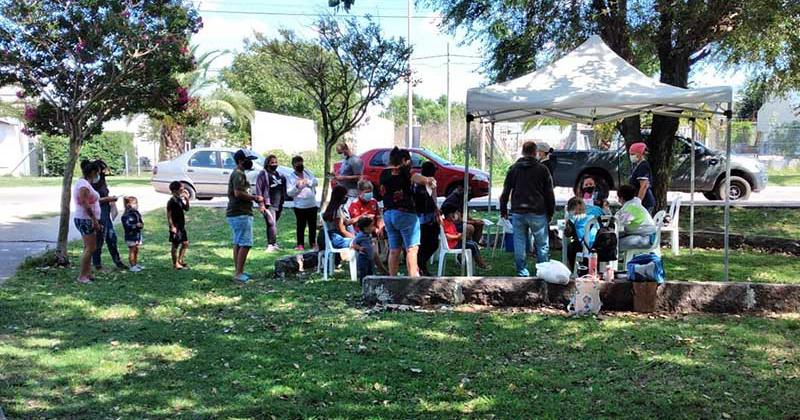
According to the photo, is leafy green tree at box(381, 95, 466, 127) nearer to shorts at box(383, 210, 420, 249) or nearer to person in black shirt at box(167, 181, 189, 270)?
person in black shirt at box(167, 181, 189, 270)

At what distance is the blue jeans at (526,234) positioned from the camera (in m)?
6.93

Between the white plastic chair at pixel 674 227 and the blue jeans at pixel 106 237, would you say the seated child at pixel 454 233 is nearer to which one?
the white plastic chair at pixel 674 227

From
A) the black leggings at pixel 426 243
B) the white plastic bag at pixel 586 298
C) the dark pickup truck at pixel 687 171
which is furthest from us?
the dark pickup truck at pixel 687 171

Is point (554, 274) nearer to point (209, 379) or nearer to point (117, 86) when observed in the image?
point (209, 379)

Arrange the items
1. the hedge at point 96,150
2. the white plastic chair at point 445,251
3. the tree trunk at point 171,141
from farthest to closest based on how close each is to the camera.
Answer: the hedge at point 96,150 → the tree trunk at point 171,141 → the white plastic chair at point 445,251

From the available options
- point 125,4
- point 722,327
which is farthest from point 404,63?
point 722,327

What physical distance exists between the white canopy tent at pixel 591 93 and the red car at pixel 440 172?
7.09 meters

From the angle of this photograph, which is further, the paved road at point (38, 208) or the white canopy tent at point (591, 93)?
the paved road at point (38, 208)

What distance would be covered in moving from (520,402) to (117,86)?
6943 millimetres

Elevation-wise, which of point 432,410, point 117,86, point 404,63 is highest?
point 404,63

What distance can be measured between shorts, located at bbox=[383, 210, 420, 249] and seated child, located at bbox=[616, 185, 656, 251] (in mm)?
2142

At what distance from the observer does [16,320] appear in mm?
6004

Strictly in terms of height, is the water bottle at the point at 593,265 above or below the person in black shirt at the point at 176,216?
below

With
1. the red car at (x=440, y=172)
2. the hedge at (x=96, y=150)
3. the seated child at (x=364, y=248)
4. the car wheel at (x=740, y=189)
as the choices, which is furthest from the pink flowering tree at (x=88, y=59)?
the hedge at (x=96, y=150)
